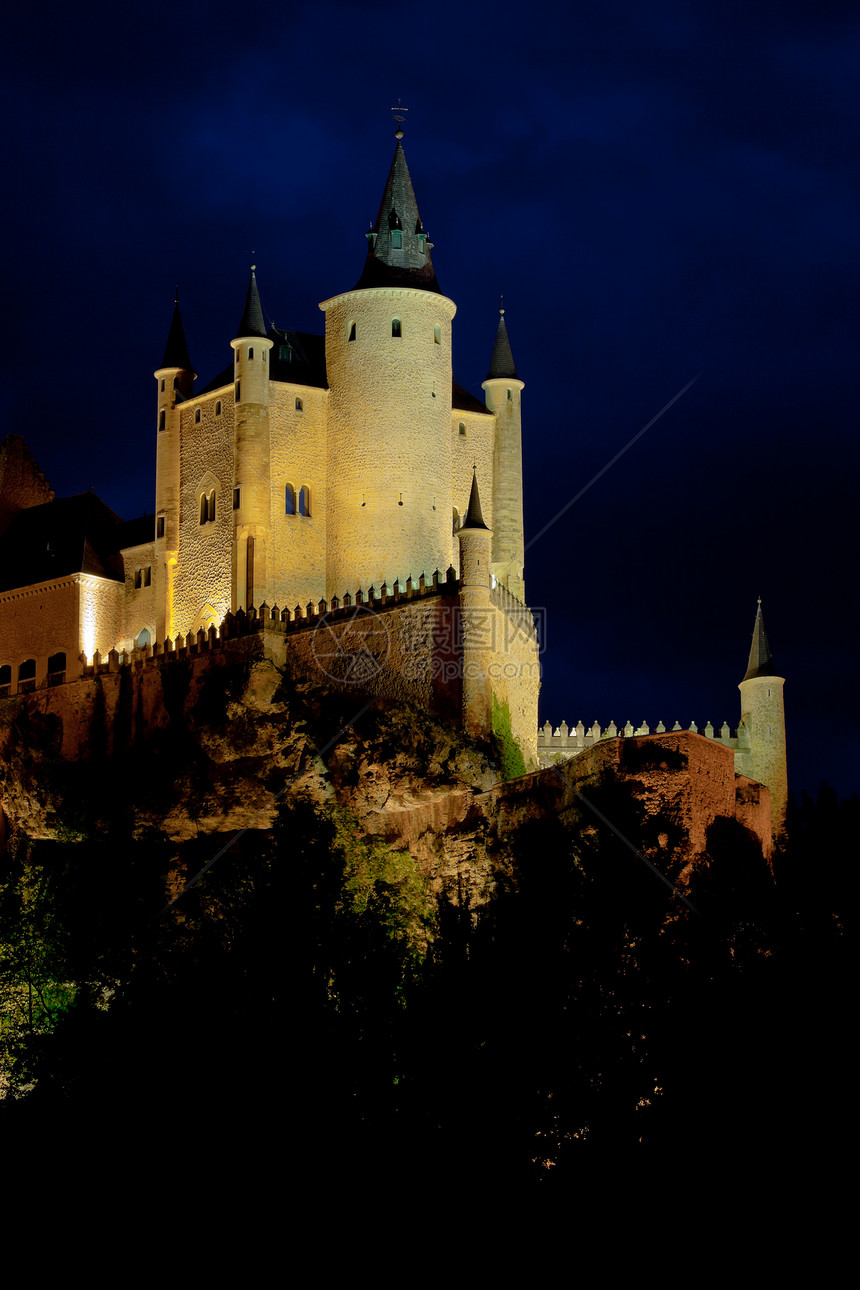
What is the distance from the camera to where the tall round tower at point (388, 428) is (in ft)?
241

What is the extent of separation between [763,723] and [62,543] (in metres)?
30.0

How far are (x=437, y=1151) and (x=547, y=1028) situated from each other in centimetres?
376

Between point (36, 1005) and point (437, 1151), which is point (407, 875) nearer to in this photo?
point (36, 1005)

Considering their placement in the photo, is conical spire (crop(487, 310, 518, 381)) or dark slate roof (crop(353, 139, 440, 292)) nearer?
dark slate roof (crop(353, 139, 440, 292))

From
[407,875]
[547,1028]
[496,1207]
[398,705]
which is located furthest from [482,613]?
[496,1207]

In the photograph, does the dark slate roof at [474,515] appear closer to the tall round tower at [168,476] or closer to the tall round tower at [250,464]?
the tall round tower at [250,464]

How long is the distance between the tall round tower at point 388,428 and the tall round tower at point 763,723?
41.7 ft

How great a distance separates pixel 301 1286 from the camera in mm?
41094

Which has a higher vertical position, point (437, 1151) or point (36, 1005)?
point (36, 1005)

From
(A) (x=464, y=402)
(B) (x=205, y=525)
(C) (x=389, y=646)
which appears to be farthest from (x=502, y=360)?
(C) (x=389, y=646)

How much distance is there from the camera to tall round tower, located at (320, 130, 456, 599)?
241 ft

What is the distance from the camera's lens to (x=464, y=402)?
79.9 meters

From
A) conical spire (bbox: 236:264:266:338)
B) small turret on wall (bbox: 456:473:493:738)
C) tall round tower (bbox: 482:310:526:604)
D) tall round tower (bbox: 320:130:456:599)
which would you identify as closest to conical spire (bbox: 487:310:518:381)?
tall round tower (bbox: 482:310:526:604)

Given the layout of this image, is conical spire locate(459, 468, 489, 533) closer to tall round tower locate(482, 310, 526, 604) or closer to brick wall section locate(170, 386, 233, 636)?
tall round tower locate(482, 310, 526, 604)
